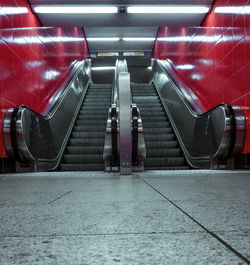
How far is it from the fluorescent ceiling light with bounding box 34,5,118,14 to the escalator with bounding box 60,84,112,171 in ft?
8.75

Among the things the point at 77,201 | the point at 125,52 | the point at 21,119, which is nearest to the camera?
the point at 77,201

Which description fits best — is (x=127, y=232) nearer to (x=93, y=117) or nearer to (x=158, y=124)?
(x=158, y=124)

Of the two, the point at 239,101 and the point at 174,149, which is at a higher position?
the point at 239,101

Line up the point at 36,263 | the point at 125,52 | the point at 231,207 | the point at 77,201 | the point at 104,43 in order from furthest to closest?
the point at 125,52, the point at 104,43, the point at 77,201, the point at 231,207, the point at 36,263

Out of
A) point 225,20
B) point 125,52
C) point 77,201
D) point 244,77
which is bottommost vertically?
point 77,201

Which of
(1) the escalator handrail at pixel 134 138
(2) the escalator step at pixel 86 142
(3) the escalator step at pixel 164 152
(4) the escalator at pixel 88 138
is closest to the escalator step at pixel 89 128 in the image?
(4) the escalator at pixel 88 138

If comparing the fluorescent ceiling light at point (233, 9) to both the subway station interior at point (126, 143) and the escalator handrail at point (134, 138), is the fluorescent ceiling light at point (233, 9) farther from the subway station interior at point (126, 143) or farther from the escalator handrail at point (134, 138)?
the escalator handrail at point (134, 138)

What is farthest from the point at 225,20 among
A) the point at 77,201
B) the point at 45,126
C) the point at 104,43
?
the point at 104,43

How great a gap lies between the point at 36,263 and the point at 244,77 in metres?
5.03

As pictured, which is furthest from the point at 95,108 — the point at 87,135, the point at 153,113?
the point at 87,135

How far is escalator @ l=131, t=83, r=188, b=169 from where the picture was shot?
21.4ft

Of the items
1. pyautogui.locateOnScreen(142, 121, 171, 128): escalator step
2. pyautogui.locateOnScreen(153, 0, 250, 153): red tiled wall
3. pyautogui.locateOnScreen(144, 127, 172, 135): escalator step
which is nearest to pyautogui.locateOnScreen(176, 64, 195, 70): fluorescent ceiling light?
pyautogui.locateOnScreen(153, 0, 250, 153): red tiled wall

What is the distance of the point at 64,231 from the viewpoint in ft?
3.49

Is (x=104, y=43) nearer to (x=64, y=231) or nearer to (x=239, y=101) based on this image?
(x=239, y=101)
